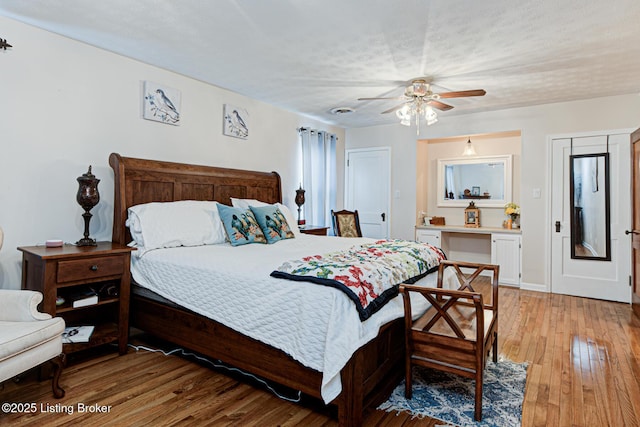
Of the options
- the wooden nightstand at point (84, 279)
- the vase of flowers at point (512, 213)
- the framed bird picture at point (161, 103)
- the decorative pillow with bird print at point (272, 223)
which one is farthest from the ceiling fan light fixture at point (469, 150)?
the wooden nightstand at point (84, 279)

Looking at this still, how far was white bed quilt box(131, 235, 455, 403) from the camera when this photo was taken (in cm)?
181

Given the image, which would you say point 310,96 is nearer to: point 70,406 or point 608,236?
point 70,406

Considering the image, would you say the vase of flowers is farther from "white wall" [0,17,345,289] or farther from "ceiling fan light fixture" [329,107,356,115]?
"white wall" [0,17,345,289]

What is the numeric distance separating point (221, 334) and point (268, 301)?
0.53 metres

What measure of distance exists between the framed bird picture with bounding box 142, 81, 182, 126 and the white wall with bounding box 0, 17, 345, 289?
59mm

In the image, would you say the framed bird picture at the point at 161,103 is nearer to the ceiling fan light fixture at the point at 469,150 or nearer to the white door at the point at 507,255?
the ceiling fan light fixture at the point at 469,150

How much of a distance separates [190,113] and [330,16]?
6.59ft

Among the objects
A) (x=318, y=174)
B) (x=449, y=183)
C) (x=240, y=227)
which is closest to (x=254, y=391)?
(x=240, y=227)

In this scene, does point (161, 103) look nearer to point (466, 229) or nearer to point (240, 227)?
point (240, 227)

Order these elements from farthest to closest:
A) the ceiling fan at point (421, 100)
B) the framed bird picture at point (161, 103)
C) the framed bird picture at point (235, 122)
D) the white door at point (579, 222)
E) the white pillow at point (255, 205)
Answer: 1. the white door at point (579, 222)
2. the framed bird picture at point (235, 122)
3. the white pillow at point (255, 205)
4. the ceiling fan at point (421, 100)
5. the framed bird picture at point (161, 103)

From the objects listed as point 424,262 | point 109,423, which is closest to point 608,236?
point 424,262

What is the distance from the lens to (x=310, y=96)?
A: 14.6ft

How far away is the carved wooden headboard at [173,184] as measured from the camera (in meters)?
3.10

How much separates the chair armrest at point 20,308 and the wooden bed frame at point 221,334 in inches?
32.6
